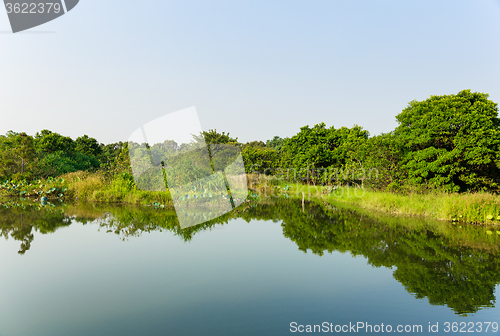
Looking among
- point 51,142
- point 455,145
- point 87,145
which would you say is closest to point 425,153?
point 455,145

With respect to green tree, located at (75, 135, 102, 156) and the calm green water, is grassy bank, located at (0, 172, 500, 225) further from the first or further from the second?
green tree, located at (75, 135, 102, 156)

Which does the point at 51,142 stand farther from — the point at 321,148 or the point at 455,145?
the point at 455,145

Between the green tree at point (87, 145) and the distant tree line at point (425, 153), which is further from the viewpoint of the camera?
the green tree at point (87, 145)

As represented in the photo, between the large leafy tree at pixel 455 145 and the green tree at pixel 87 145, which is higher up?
the green tree at pixel 87 145

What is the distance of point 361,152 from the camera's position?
690 inches

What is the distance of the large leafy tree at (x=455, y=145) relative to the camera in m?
12.5

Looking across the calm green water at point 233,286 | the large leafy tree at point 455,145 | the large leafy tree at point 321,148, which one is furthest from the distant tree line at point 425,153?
the calm green water at point 233,286

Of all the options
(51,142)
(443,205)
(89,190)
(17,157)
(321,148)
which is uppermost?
(51,142)

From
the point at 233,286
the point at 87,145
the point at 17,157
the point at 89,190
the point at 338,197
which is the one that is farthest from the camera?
the point at 87,145

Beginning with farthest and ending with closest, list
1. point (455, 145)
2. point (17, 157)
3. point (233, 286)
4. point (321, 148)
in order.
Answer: point (321, 148) → point (17, 157) → point (455, 145) → point (233, 286)

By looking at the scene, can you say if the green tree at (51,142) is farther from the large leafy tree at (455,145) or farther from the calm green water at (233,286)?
the large leafy tree at (455,145)

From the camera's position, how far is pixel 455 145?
1294 cm

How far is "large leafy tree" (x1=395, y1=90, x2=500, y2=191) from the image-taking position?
12492 mm

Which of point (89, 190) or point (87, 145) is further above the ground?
point (87, 145)
